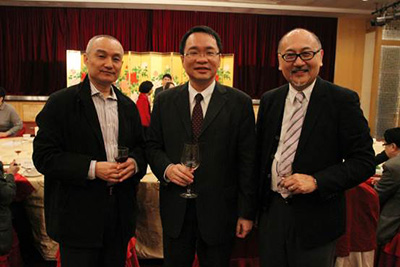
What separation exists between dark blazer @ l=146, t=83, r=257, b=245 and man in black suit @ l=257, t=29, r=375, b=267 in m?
0.10

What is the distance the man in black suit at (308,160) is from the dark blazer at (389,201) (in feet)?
3.52

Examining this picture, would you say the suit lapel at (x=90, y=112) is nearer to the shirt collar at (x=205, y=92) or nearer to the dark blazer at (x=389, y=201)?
the shirt collar at (x=205, y=92)

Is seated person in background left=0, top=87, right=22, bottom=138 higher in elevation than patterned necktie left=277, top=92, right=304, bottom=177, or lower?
lower

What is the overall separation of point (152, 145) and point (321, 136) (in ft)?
2.66

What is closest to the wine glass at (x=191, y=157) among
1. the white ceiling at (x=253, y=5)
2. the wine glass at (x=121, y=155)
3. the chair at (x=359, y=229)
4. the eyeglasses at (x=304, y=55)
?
the wine glass at (x=121, y=155)

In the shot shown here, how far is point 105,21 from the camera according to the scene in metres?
8.12

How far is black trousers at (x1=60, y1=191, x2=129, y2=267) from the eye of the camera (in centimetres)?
173

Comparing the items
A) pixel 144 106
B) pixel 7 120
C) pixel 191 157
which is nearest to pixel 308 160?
pixel 191 157

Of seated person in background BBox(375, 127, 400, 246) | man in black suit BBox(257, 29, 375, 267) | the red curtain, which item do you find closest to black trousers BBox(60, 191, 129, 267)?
man in black suit BBox(257, 29, 375, 267)

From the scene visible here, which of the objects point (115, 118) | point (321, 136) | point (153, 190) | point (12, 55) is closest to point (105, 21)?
point (12, 55)

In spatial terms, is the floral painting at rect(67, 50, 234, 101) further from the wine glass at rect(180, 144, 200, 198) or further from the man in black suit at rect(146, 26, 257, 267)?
the wine glass at rect(180, 144, 200, 198)

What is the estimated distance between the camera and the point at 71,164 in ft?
5.37

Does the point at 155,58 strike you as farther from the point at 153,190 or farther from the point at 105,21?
the point at 153,190

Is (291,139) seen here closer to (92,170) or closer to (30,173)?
(92,170)
